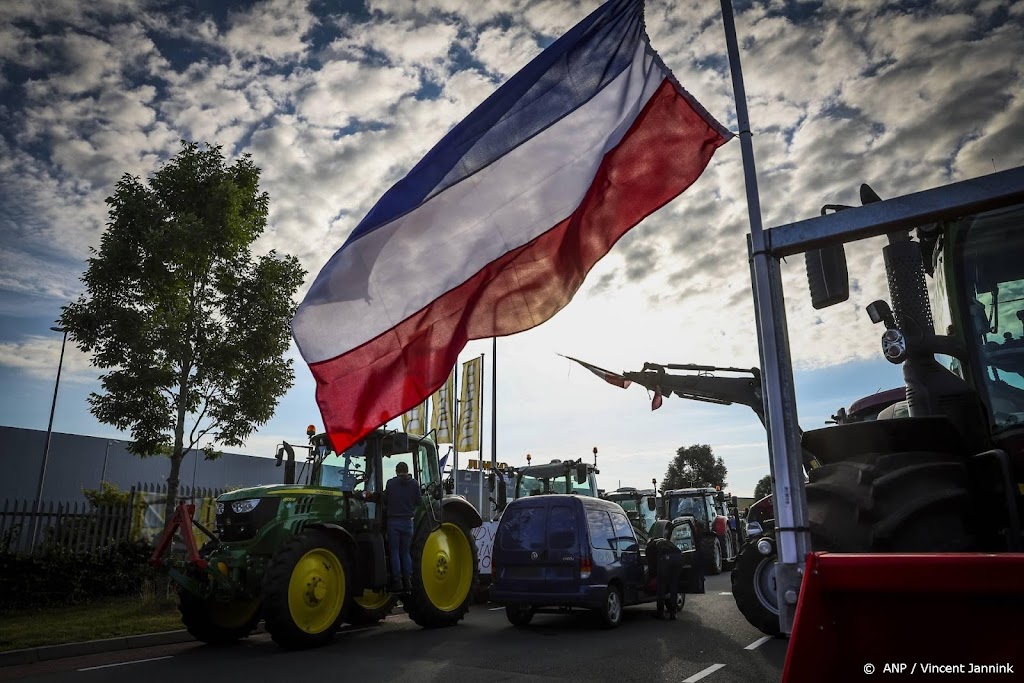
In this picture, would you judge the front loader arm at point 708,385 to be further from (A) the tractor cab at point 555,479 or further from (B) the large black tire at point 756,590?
(B) the large black tire at point 756,590

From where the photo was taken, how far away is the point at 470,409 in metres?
23.4

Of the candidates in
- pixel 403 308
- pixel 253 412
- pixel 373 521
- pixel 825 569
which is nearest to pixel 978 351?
pixel 825 569

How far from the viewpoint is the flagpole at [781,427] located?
2174mm

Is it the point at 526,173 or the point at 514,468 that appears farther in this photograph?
the point at 514,468

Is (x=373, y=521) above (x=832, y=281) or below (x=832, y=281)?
below

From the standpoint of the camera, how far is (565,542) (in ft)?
35.3

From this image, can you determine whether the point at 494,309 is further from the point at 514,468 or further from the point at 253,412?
the point at 514,468

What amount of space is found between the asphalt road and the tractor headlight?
1.75 meters

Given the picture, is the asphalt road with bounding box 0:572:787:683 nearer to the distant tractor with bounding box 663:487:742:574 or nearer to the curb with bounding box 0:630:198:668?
the curb with bounding box 0:630:198:668

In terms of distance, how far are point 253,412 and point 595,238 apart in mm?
10237

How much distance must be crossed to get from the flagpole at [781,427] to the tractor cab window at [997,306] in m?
1.95

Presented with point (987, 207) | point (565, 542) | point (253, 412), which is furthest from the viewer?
point (253, 412)

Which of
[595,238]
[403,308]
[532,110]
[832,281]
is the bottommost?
[832,281]

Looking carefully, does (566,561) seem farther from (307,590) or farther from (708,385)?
(708,385)
